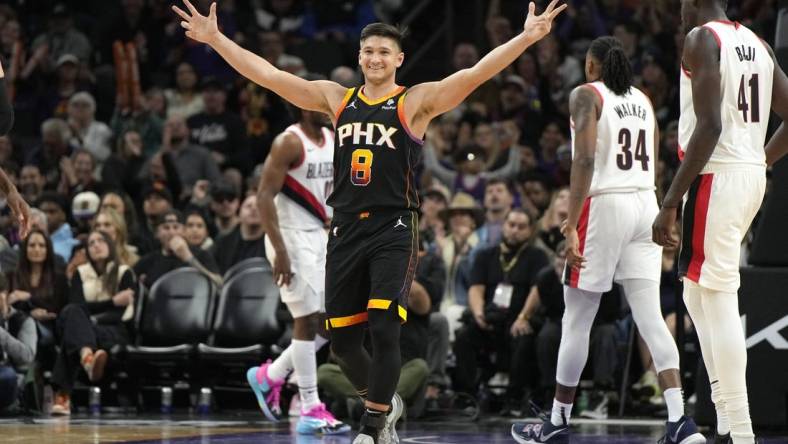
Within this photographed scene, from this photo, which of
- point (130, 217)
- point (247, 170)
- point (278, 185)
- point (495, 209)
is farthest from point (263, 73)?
point (247, 170)

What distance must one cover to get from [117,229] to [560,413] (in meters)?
6.56

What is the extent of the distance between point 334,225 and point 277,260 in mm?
2166

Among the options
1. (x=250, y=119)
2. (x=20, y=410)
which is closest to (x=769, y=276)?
(x=20, y=410)

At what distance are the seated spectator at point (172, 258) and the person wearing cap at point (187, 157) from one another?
2.18 meters

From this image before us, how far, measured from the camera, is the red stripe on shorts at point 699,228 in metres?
6.50

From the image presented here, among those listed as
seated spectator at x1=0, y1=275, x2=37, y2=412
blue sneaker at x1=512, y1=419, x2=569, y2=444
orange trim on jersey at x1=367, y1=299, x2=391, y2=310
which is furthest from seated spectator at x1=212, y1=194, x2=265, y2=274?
orange trim on jersey at x1=367, y1=299, x2=391, y2=310

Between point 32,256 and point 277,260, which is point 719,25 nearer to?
point 277,260

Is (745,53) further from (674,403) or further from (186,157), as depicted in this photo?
(186,157)

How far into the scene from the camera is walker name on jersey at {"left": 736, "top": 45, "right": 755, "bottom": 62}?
21.6 feet

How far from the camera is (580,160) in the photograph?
770 cm

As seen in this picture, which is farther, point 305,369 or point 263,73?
point 305,369

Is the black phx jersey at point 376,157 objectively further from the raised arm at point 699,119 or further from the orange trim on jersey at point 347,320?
the raised arm at point 699,119

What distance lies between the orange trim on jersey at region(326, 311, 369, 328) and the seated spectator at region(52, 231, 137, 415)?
5170 mm

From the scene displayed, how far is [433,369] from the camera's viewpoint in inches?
461
